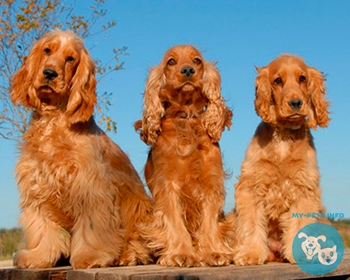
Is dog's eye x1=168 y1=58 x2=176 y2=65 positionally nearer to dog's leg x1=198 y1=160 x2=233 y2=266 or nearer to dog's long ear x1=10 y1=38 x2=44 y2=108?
dog's leg x1=198 y1=160 x2=233 y2=266

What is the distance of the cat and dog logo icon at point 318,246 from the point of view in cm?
468

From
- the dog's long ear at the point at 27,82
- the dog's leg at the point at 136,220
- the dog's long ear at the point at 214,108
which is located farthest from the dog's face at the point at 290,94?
the dog's long ear at the point at 27,82

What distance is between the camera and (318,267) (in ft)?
14.6

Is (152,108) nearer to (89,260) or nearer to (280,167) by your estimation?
(280,167)

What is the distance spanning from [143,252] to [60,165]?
1.21m

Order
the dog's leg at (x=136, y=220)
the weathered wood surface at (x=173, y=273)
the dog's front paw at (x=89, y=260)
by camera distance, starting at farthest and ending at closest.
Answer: the dog's leg at (x=136, y=220), the dog's front paw at (x=89, y=260), the weathered wood surface at (x=173, y=273)

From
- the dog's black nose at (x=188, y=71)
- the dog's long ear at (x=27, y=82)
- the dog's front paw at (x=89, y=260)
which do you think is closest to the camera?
the dog's front paw at (x=89, y=260)

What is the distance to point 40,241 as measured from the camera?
514 cm

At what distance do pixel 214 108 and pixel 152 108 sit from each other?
0.61m

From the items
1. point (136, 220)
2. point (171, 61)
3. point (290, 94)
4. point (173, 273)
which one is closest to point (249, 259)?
point (173, 273)

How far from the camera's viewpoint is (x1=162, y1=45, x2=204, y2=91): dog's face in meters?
5.29

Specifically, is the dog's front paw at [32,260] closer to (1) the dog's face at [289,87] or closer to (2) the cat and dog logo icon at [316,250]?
(2) the cat and dog logo icon at [316,250]

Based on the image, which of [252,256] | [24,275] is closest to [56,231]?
[24,275]

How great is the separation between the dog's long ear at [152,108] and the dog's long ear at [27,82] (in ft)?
3.42
